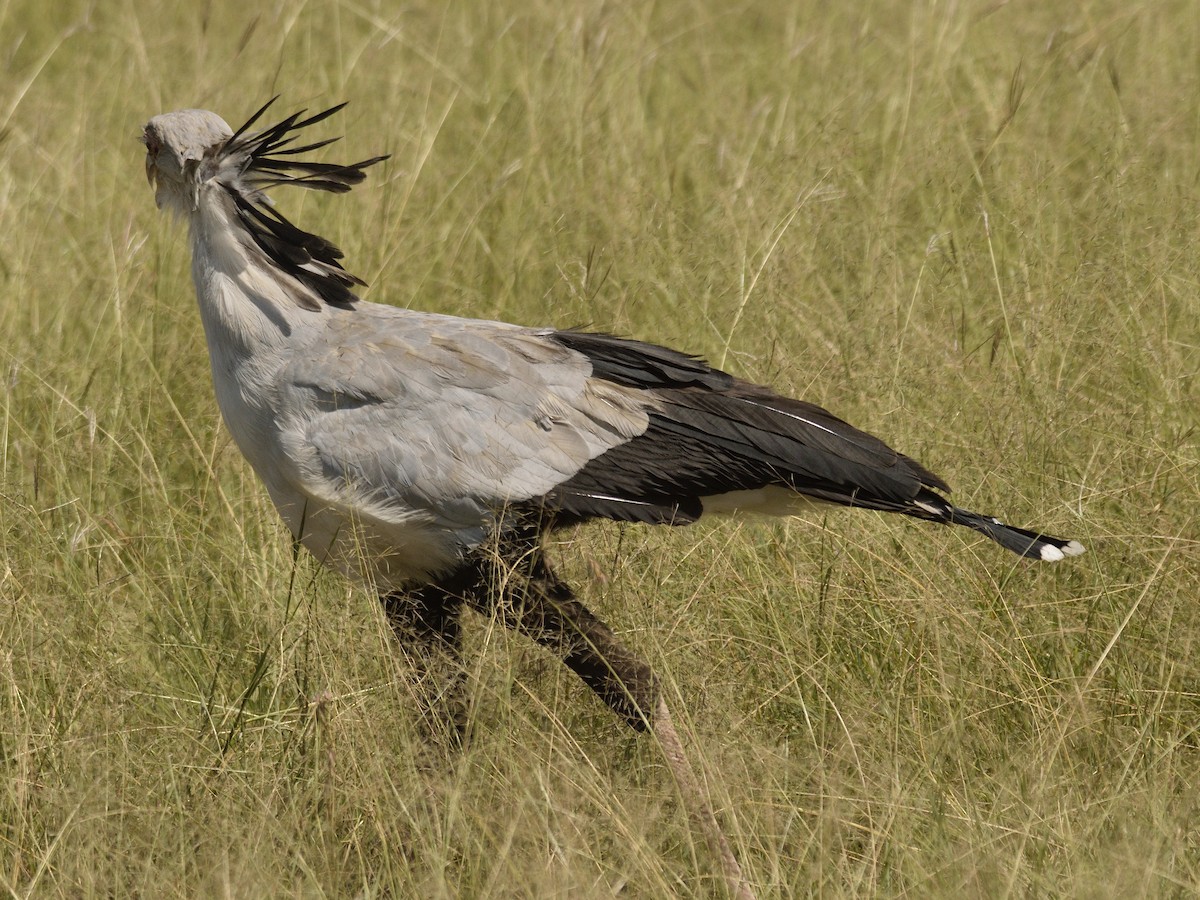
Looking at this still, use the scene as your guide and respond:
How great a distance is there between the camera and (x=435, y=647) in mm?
3637

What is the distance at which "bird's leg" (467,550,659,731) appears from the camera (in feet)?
11.4

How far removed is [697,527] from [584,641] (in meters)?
0.81

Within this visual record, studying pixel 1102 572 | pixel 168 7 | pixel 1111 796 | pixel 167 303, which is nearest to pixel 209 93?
pixel 167 303

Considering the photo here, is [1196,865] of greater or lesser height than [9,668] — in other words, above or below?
below

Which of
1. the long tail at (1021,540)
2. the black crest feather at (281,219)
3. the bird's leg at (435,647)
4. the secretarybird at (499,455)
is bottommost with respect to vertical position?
the bird's leg at (435,647)

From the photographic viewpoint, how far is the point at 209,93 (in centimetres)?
600

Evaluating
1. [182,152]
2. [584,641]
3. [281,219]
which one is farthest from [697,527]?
[182,152]

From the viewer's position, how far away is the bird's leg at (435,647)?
341 centimetres

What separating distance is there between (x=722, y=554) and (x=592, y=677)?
60 cm

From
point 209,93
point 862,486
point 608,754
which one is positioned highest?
point 209,93

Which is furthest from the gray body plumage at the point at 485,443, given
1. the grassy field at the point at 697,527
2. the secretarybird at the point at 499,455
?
the grassy field at the point at 697,527

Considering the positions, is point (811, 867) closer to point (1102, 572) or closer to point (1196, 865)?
point (1196, 865)

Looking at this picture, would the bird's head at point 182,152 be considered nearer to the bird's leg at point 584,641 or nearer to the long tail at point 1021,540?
the bird's leg at point 584,641

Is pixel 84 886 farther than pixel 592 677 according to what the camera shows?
No
